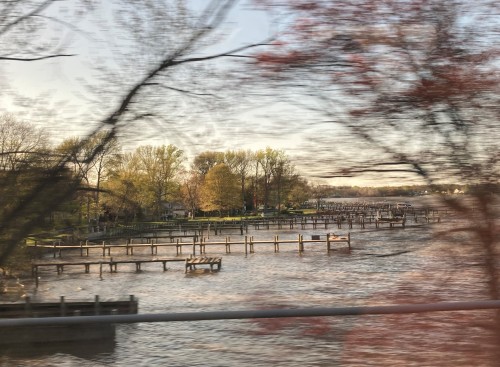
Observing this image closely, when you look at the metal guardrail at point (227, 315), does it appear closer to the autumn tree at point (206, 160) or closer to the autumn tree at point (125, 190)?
the autumn tree at point (125, 190)

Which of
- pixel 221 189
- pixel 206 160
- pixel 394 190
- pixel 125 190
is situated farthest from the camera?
pixel 221 189

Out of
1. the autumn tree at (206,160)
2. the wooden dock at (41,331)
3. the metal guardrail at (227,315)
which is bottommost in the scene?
the wooden dock at (41,331)

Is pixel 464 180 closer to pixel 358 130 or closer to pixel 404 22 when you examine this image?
pixel 358 130

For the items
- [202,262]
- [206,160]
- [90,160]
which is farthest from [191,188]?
[202,262]

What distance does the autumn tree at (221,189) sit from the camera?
3.45 m

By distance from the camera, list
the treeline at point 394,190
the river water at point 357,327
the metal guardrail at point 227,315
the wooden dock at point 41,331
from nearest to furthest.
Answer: the metal guardrail at point 227,315, the wooden dock at point 41,331, the river water at point 357,327, the treeline at point 394,190

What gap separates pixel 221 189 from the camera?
12.5 ft

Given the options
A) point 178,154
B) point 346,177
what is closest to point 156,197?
point 178,154

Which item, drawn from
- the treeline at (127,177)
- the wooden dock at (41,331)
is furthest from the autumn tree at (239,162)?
the wooden dock at (41,331)

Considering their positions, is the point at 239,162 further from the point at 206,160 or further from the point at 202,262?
the point at 202,262

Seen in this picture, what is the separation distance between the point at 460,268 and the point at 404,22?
1.56 m

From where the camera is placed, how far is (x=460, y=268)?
9.55 ft

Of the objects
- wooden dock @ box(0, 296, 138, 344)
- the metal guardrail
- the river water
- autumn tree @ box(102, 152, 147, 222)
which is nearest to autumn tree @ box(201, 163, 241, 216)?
autumn tree @ box(102, 152, 147, 222)

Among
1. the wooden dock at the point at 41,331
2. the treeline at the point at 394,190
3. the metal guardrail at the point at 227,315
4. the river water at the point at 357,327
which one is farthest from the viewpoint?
the treeline at the point at 394,190
